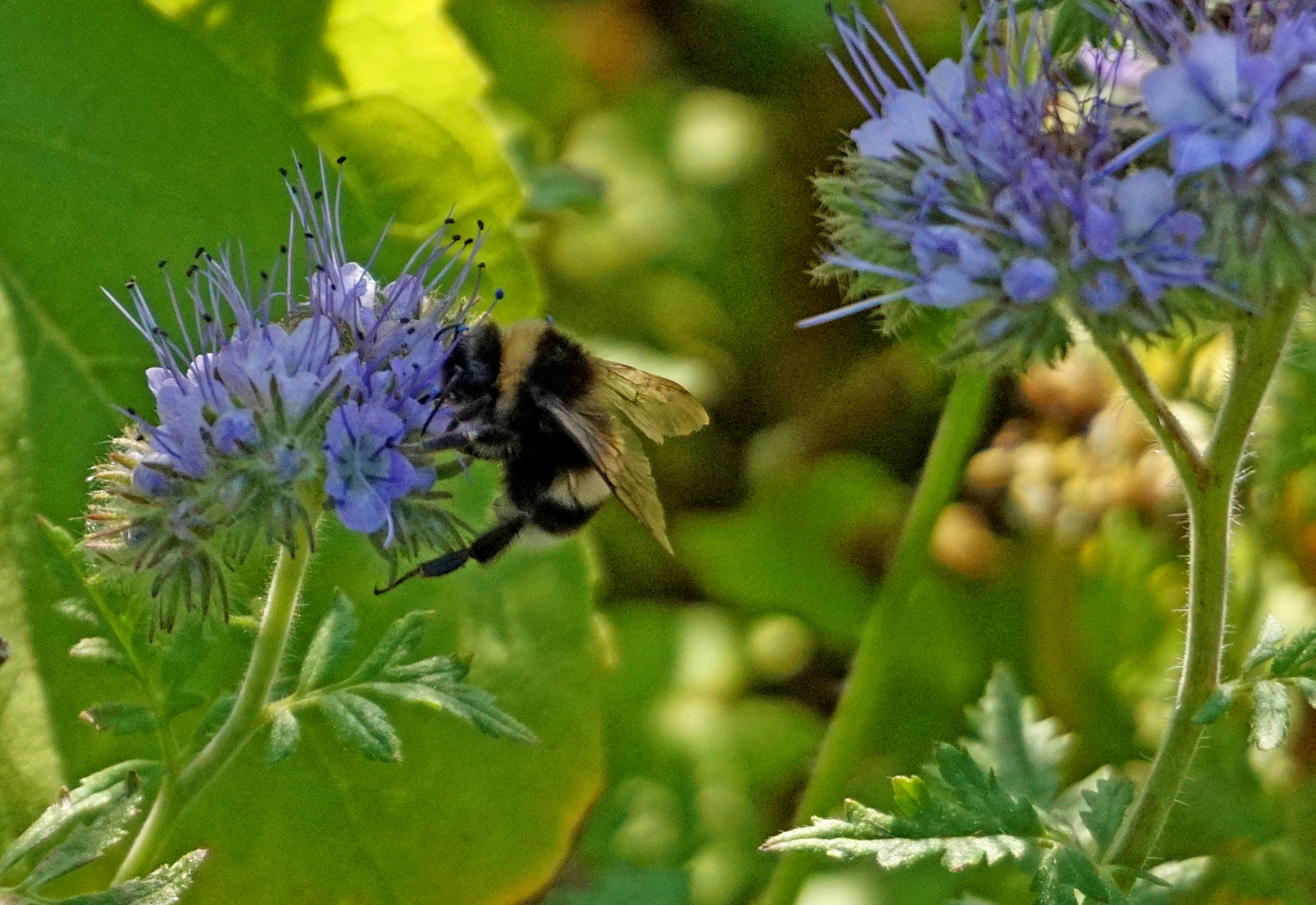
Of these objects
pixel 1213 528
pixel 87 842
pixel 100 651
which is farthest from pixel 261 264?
pixel 1213 528

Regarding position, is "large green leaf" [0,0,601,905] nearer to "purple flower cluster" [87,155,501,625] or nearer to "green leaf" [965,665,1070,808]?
"purple flower cluster" [87,155,501,625]

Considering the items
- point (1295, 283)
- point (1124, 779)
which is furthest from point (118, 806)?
point (1295, 283)

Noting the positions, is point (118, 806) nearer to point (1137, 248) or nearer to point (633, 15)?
point (1137, 248)

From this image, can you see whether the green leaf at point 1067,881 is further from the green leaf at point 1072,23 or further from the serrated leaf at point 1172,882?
the green leaf at point 1072,23

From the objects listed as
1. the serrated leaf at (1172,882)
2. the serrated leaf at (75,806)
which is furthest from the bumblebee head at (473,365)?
the serrated leaf at (1172,882)

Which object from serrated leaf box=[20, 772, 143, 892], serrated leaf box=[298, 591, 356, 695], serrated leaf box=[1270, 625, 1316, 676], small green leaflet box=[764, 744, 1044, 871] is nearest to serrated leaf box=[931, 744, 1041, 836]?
small green leaflet box=[764, 744, 1044, 871]

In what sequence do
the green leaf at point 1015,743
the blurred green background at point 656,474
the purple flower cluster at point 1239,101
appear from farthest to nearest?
the blurred green background at point 656,474 → the green leaf at point 1015,743 → the purple flower cluster at point 1239,101

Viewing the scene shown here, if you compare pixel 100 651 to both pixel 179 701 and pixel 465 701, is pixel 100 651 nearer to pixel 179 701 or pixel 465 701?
pixel 179 701
